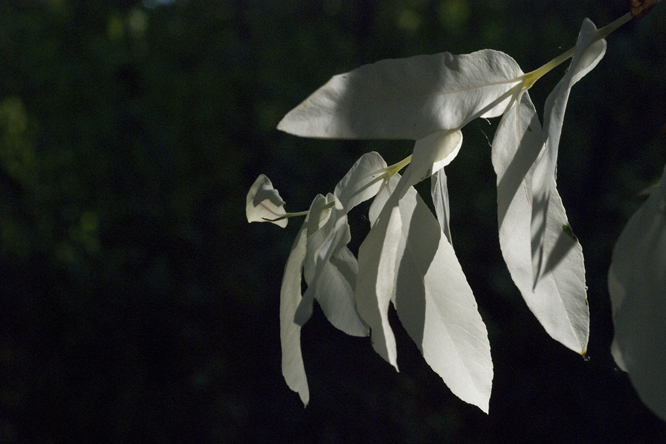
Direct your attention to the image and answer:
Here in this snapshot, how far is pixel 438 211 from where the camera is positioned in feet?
1.69

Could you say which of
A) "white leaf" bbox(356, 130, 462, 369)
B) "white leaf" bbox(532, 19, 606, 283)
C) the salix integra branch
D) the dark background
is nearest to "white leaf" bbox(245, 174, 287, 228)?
the salix integra branch

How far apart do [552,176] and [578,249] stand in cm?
9

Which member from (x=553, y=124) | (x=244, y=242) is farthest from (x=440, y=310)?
(x=244, y=242)

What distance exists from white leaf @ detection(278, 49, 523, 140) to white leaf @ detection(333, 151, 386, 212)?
0.08 metres

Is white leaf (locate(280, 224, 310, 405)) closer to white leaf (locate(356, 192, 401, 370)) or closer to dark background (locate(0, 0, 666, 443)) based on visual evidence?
white leaf (locate(356, 192, 401, 370))

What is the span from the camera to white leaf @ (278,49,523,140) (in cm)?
41

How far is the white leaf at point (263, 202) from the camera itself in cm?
53

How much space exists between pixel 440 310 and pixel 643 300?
0.60 feet

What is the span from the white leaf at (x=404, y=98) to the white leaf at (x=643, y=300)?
0.46 feet

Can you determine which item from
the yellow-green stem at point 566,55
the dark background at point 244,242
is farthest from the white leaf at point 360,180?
the dark background at point 244,242

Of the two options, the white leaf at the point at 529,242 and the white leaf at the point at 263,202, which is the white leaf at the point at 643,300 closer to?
the white leaf at the point at 529,242

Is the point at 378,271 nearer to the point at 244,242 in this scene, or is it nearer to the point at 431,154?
the point at 431,154

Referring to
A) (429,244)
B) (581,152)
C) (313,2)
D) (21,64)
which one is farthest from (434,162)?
(21,64)

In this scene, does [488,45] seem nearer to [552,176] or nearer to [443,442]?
[443,442]
